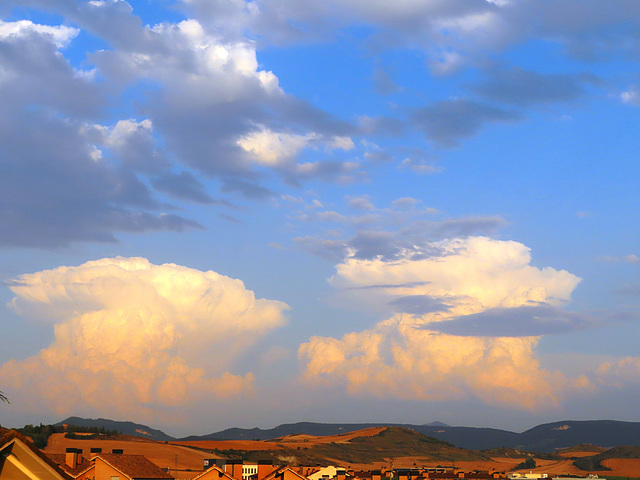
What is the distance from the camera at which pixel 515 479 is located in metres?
198

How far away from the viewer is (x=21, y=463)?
1216cm

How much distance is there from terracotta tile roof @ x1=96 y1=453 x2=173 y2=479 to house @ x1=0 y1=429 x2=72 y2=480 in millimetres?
93489

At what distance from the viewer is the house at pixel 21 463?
12039 millimetres

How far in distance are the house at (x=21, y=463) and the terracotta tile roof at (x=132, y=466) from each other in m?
93.5

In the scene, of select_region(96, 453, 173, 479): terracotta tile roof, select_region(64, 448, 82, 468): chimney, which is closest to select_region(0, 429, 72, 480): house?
select_region(96, 453, 173, 479): terracotta tile roof

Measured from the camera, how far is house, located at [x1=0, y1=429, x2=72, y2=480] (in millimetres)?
12039

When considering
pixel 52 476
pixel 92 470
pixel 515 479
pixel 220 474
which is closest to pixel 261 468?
pixel 220 474

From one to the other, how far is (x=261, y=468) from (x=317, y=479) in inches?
1574

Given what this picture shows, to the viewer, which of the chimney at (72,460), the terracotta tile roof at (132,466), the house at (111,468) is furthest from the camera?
the chimney at (72,460)

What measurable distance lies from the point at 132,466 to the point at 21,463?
328ft

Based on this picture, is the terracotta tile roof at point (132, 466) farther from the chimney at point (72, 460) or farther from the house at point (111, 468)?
the chimney at point (72, 460)

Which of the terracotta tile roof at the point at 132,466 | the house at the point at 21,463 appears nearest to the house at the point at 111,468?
the terracotta tile roof at the point at 132,466

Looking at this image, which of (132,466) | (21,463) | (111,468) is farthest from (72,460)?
(21,463)

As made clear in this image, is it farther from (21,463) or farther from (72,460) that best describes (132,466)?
(21,463)
